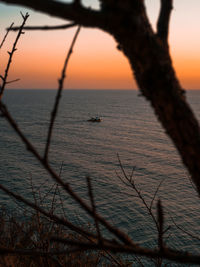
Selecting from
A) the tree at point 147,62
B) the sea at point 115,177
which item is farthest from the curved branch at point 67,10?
the sea at point 115,177

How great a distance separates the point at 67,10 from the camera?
32.8 inches

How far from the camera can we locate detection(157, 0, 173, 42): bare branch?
108 centimetres

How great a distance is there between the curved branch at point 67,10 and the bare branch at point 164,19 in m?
0.32

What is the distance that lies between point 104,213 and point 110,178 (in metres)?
10.4

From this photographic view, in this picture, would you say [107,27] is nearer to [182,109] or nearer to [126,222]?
[182,109]

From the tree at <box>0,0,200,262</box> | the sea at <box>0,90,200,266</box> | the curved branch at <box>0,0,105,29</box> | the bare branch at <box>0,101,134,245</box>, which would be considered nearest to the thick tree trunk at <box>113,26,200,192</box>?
the tree at <box>0,0,200,262</box>

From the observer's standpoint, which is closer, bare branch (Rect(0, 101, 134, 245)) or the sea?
bare branch (Rect(0, 101, 134, 245))

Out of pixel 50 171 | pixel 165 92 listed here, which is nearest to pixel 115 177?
pixel 165 92

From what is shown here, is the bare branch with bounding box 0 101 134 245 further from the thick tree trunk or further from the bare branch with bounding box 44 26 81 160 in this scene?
the thick tree trunk

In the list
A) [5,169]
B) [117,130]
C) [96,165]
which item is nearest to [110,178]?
[96,165]

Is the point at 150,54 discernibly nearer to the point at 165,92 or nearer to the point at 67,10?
the point at 165,92

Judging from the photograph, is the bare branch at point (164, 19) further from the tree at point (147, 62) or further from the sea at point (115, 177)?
the sea at point (115, 177)

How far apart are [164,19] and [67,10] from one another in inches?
17.6

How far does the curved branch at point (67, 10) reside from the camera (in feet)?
2.68
